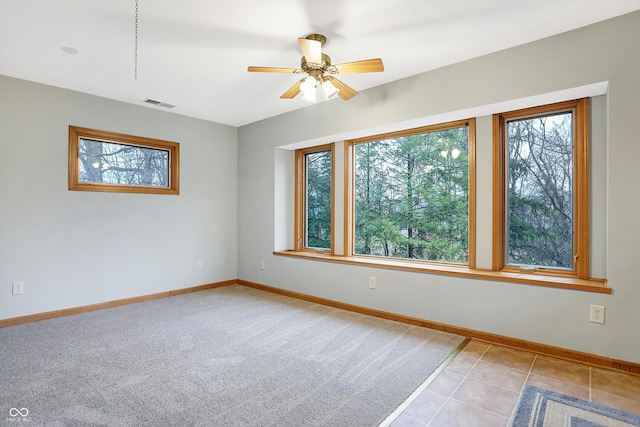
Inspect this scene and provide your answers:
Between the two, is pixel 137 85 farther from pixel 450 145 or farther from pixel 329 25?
pixel 450 145

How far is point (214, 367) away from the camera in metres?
2.36

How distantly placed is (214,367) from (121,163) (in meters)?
2.95

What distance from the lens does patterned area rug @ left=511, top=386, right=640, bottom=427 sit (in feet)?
5.69

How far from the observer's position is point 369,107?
355cm

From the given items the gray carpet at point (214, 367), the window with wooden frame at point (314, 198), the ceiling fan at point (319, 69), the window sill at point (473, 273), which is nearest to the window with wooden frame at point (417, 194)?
the window sill at point (473, 273)

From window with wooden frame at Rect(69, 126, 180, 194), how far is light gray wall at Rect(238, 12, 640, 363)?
6.39ft

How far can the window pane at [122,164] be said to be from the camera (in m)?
3.77

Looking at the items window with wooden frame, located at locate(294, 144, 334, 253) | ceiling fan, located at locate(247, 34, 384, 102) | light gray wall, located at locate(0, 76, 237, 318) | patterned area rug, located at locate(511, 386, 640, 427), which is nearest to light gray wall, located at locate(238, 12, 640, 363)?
window with wooden frame, located at locate(294, 144, 334, 253)

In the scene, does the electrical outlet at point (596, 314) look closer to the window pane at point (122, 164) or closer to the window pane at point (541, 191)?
the window pane at point (541, 191)

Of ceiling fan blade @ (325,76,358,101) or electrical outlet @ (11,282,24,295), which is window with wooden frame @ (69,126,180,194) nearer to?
electrical outlet @ (11,282,24,295)

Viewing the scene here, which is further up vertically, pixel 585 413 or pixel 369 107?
pixel 369 107

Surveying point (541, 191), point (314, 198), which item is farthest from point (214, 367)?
point (541, 191)

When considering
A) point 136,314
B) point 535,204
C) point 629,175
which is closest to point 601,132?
point 629,175

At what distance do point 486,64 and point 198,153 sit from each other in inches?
148
